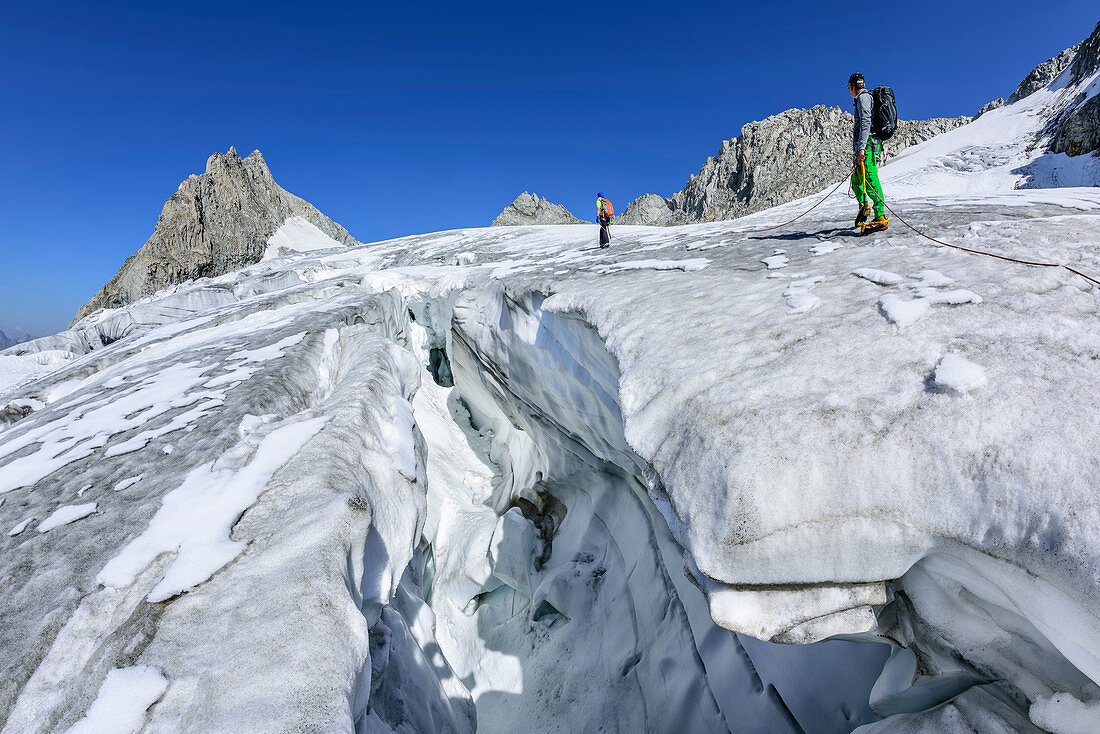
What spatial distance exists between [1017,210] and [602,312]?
426 cm

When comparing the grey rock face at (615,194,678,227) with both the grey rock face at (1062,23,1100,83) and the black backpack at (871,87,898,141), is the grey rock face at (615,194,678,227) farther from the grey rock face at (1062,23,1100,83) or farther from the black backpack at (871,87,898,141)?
the black backpack at (871,87,898,141)

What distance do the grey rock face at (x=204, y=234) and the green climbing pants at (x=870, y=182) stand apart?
101ft

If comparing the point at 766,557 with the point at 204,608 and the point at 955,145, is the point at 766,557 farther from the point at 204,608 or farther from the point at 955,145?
the point at 955,145

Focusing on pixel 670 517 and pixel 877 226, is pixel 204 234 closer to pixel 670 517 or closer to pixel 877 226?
→ pixel 877 226

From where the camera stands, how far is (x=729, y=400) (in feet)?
6.54

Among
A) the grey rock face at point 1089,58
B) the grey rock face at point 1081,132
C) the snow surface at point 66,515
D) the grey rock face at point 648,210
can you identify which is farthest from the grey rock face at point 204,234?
the grey rock face at point 1089,58

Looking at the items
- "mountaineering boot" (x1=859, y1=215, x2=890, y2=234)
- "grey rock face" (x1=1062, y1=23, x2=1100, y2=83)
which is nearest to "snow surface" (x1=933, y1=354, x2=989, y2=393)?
"mountaineering boot" (x1=859, y1=215, x2=890, y2=234)

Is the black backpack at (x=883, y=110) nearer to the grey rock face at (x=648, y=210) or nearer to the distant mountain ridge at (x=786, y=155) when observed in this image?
the distant mountain ridge at (x=786, y=155)

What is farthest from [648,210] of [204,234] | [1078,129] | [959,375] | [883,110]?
[959,375]

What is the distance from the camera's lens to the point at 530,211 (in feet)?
157

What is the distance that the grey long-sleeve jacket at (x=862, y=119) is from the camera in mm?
4773

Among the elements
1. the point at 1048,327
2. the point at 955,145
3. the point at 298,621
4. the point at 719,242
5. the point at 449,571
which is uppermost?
the point at 955,145

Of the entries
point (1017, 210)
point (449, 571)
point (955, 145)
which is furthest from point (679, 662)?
point (955, 145)

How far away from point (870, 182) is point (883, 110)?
93 centimetres
